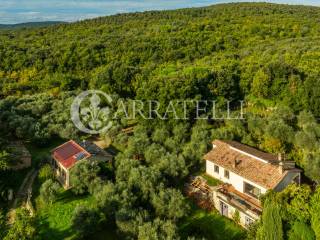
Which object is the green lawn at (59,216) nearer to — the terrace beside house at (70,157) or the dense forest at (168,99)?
the dense forest at (168,99)

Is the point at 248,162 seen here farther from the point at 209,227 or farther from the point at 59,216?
the point at 59,216

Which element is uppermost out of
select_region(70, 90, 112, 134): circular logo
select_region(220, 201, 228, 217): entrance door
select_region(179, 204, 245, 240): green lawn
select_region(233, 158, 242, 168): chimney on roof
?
select_region(233, 158, 242, 168): chimney on roof

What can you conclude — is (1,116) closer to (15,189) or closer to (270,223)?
(15,189)

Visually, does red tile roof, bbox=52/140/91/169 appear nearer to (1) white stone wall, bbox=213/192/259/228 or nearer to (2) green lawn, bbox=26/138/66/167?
(2) green lawn, bbox=26/138/66/167

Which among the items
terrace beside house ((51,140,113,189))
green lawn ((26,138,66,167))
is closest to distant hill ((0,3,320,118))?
green lawn ((26,138,66,167))

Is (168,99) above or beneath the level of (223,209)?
above

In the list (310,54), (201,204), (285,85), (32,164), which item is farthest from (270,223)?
(310,54)

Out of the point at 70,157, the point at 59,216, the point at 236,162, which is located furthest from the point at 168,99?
the point at 59,216
